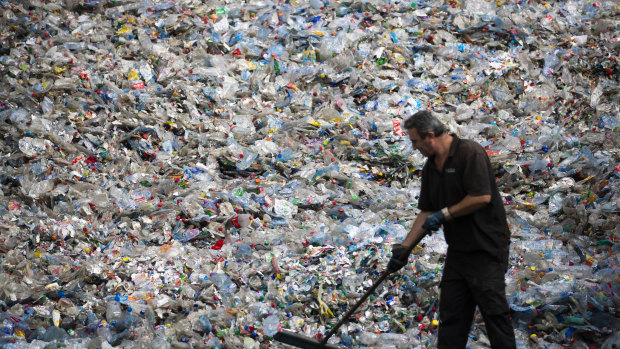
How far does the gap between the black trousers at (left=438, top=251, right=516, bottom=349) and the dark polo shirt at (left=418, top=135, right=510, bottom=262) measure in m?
0.06

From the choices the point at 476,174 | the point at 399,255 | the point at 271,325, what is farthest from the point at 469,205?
the point at 271,325

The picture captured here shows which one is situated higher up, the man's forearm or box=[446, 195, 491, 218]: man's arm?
box=[446, 195, 491, 218]: man's arm

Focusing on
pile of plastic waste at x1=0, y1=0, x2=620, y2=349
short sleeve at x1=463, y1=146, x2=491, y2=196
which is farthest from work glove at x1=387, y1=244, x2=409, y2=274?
pile of plastic waste at x1=0, y1=0, x2=620, y2=349

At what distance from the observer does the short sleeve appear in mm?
3166

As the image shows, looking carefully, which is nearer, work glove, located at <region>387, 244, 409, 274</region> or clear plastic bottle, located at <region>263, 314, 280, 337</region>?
work glove, located at <region>387, 244, 409, 274</region>

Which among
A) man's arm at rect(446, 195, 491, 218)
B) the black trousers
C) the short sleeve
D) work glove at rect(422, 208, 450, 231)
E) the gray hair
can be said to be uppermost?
the gray hair

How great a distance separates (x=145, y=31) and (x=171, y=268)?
179 inches

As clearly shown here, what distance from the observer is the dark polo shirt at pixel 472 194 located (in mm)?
3188

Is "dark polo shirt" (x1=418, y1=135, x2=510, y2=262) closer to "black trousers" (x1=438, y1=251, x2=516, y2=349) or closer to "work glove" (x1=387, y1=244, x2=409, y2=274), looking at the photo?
"black trousers" (x1=438, y1=251, x2=516, y2=349)

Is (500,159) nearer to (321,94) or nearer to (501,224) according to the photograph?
(321,94)

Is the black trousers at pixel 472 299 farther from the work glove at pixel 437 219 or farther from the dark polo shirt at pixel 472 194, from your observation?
the work glove at pixel 437 219

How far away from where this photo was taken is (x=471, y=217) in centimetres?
328

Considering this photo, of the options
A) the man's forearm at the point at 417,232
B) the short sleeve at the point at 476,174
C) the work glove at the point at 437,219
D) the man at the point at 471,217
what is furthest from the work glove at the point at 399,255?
the short sleeve at the point at 476,174

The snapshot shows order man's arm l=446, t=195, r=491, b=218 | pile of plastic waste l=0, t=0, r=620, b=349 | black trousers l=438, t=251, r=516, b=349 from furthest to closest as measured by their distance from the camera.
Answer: pile of plastic waste l=0, t=0, r=620, b=349
black trousers l=438, t=251, r=516, b=349
man's arm l=446, t=195, r=491, b=218
